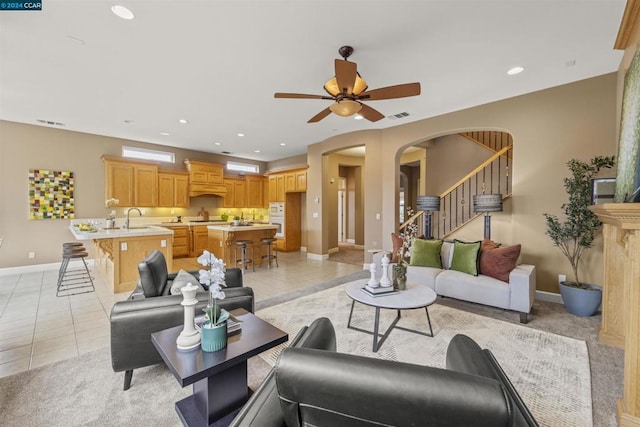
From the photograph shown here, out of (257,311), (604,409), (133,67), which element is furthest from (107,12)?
(604,409)

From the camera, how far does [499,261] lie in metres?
3.40

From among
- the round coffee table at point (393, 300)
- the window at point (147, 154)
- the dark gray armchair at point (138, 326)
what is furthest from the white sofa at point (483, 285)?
the window at point (147, 154)

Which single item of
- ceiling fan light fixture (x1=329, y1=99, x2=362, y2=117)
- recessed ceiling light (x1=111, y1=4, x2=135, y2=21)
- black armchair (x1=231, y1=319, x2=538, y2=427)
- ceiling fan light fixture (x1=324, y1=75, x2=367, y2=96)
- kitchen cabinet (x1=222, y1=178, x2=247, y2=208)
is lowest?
black armchair (x1=231, y1=319, x2=538, y2=427)

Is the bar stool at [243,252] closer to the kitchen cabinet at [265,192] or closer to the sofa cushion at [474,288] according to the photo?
the kitchen cabinet at [265,192]

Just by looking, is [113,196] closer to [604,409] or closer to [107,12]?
[107,12]

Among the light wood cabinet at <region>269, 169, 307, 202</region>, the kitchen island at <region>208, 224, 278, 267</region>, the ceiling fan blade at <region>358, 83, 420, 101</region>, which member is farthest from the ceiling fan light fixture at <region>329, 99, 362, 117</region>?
the light wood cabinet at <region>269, 169, 307, 202</region>

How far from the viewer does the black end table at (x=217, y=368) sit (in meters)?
1.43

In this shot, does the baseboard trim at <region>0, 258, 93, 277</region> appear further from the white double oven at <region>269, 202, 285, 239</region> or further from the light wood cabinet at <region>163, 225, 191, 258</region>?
the white double oven at <region>269, 202, 285, 239</region>

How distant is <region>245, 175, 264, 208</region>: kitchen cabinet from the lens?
8.93m

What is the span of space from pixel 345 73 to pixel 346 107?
505 millimetres

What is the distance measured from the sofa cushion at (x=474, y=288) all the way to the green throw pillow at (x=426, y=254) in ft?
0.91

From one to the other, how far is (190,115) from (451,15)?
4.48 m

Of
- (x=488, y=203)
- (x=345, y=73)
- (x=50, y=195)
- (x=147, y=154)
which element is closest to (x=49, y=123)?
(x=50, y=195)

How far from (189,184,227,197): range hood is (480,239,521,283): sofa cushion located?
23.6 feet
